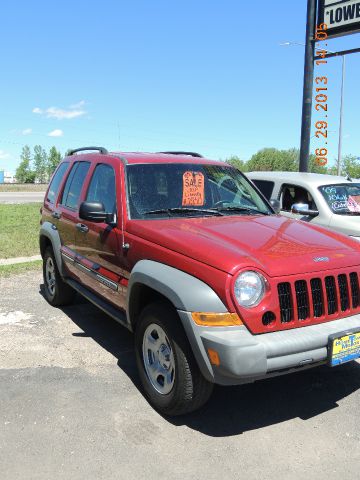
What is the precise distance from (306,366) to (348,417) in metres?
0.77

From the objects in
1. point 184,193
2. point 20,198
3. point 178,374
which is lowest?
point 20,198

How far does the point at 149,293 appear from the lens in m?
3.58

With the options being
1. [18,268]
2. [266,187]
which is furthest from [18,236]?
[266,187]

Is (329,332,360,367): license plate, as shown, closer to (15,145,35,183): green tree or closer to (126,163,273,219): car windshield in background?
(126,163,273,219): car windshield in background

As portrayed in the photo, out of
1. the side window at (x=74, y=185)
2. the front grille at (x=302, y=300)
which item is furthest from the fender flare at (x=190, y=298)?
the side window at (x=74, y=185)

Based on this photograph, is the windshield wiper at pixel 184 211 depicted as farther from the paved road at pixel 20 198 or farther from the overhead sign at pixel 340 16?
the paved road at pixel 20 198

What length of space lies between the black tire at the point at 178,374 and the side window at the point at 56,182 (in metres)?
3.04

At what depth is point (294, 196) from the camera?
295 inches

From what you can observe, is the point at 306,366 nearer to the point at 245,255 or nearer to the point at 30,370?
the point at 245,255

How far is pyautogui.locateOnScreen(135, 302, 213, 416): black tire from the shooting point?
3088 mm

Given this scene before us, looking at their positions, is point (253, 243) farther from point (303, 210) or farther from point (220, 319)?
point (303, 210)

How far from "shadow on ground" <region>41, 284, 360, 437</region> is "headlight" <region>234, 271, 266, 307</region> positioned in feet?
3.31

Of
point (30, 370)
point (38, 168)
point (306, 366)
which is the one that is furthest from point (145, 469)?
point (38, 168)

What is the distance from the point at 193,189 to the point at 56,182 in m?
2.49
